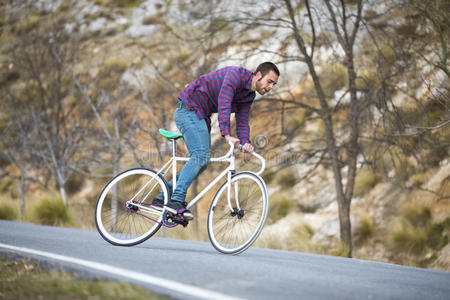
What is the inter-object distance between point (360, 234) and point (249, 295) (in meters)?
11.6

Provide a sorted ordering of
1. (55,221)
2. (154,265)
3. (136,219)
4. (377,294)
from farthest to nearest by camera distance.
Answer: (55,221), (136,219), (154,265), (377,294)

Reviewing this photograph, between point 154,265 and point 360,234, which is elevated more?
point 154,265

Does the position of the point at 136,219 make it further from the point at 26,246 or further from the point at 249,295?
the point at 249,295

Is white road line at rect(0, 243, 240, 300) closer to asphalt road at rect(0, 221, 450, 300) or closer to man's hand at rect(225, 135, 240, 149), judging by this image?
asphalt road at rect(0, 221, 450, 300)

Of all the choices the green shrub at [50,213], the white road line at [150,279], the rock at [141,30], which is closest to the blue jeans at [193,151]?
the white road line at [150,279]

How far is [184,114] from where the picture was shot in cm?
524

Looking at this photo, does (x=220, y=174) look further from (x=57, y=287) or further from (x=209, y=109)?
(x=57, y=287)

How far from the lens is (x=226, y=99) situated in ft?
15.9

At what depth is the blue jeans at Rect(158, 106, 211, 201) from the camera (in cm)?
506

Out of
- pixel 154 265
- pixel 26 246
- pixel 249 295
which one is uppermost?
pixel 249 295

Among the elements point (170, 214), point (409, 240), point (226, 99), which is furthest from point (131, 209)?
point (409, 240)

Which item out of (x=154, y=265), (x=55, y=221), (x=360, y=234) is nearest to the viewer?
(x=154, y=265)

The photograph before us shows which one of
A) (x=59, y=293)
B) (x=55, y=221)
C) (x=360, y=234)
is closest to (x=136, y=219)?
(x=59, y=293)

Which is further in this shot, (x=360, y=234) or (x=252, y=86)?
(x=360, y=234)
